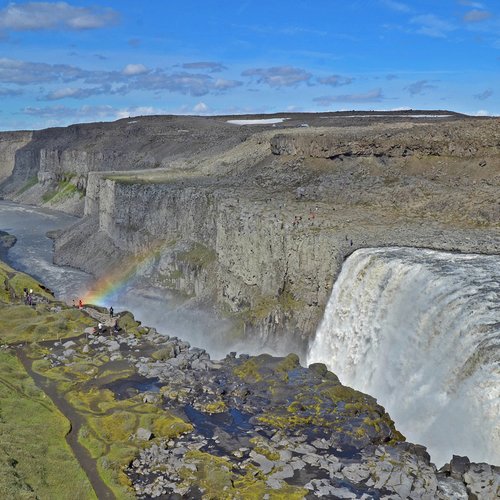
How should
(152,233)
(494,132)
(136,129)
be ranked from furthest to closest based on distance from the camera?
(136,129), (152,233), (494,132)

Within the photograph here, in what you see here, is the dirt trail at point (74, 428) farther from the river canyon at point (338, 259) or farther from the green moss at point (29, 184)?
the green moss at point (29, 184)

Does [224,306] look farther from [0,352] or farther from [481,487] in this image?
[481,487]

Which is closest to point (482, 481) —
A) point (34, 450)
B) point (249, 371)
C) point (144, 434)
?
point (144, 434)

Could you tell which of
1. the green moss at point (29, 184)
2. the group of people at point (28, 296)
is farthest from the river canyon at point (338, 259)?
the green moss at point (29, 184)

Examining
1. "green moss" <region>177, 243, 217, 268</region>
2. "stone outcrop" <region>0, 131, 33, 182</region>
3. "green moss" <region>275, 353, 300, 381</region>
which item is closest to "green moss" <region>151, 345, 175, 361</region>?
"green moss" <region>275, 353, 300, 381</region>

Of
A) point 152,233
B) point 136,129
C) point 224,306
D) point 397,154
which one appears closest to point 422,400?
point 224,306

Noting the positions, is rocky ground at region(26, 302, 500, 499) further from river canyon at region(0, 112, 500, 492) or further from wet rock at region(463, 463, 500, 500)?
river canyon at region(0, 112, 500, 492)
